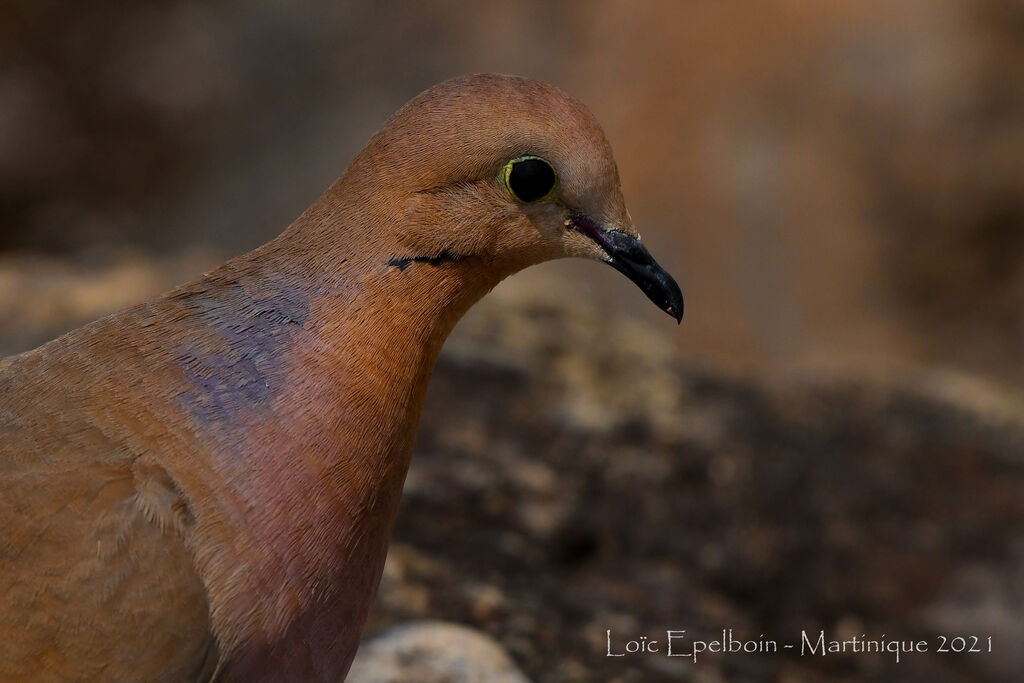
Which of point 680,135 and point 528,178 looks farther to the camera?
point 680,135

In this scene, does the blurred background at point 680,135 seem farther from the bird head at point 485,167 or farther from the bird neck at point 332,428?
the bird neck at point 332,428

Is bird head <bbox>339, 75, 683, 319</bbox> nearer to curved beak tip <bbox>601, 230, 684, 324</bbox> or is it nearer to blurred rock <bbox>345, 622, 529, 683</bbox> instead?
curved beak tip <bbox>601, 230, 684, 324</bbox>

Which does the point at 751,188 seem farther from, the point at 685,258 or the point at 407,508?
the point at 407,508

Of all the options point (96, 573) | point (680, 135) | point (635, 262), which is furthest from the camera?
point (680, 135)

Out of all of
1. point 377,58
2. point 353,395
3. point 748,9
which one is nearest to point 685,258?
point 748,9

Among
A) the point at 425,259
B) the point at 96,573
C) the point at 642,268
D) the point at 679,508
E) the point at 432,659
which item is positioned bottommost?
the point at 96,573

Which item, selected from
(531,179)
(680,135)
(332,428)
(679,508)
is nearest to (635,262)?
(531,179)

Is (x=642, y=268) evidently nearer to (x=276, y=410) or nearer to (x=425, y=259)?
(x=425, y=259)
